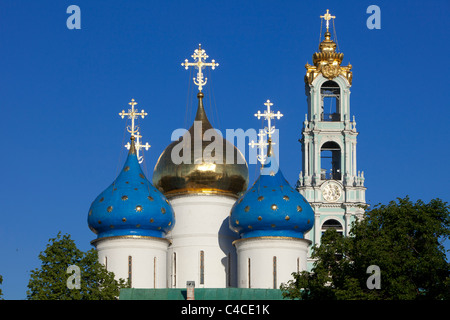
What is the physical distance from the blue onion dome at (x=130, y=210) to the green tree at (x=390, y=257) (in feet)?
31.7

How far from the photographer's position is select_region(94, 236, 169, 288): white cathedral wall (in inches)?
2069

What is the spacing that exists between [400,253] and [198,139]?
1721 cm

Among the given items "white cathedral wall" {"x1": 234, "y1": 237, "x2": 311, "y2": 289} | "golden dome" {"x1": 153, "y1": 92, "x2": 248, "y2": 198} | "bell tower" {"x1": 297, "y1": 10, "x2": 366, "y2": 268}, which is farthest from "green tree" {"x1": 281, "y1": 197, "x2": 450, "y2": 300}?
"bell tower" {"x1": 297, "y1": 10, "x2": 366, "y2": 268}

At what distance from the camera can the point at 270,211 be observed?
5291 centimetres

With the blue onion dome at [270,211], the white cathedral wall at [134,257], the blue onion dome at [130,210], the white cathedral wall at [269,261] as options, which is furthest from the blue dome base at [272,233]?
the white cathedral wall at [134,257]

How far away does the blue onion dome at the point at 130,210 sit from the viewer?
5259cm

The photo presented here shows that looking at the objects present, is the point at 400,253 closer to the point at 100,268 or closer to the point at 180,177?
the point at 100,268

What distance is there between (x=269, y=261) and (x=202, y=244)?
13.4ft

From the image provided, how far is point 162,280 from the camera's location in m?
53.7

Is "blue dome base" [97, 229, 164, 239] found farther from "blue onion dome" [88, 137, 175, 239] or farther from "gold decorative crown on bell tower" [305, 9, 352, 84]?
"gold decorative crown on bell tower" [305, 9, 352, 84]

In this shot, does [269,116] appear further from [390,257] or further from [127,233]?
[390,257]

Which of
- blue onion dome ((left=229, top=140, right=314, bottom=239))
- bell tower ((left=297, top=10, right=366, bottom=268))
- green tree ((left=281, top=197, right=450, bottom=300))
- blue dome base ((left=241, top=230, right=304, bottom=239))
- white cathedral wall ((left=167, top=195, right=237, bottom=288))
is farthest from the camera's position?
bell tower ((left=297, top=10, right=366, bottom=268))
